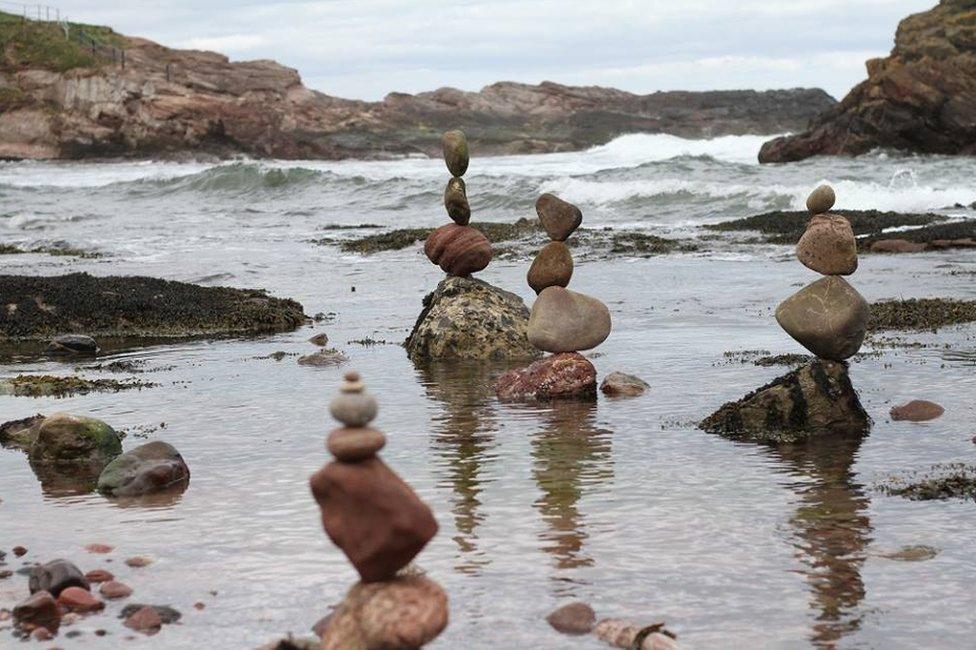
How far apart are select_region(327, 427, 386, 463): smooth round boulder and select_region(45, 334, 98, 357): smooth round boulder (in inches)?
494

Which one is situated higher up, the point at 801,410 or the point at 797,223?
the point at 797,223

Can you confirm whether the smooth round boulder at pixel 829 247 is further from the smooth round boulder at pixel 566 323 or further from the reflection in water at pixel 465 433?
the reflection in water at pixel 465 433

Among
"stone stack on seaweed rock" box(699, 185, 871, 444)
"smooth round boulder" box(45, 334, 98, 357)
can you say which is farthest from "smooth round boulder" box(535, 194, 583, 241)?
"smooth round boulder" box(45, 334, 98, 357)

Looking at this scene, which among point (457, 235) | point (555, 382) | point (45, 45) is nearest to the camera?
point (555, 382)

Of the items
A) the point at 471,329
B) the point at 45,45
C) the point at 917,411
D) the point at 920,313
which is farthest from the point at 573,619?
the point at 45,45

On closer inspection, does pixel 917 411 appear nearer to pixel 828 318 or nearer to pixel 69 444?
pixel 828 318

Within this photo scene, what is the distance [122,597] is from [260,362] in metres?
8.75

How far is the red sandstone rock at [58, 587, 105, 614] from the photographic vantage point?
7099mm

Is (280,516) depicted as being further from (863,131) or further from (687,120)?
(687,120)

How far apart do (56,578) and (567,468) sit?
3.97m

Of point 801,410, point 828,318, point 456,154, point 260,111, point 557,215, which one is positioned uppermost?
point 260,111

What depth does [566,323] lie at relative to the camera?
13477 mm

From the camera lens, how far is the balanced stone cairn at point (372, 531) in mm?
5211

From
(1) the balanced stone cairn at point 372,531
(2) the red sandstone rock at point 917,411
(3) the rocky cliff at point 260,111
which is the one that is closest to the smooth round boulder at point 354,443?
(1) the balanced stone cairn at point 372,531
